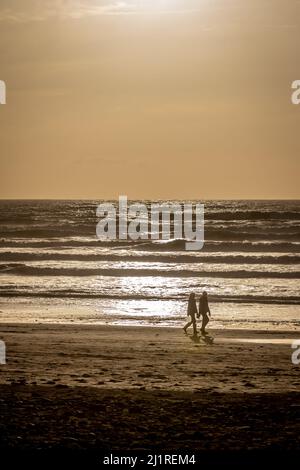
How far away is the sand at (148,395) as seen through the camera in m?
9.69

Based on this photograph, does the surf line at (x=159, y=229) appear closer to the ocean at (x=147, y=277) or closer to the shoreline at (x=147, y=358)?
the ocean at (x=147, y=277)

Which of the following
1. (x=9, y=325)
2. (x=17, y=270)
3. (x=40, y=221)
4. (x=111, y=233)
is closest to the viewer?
(x=9, y=325)

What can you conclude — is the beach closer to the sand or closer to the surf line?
the sand

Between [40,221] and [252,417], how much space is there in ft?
280

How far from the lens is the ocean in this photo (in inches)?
1086

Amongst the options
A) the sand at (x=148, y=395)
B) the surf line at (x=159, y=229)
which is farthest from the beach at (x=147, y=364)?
the surf line at (x=159, y=229)

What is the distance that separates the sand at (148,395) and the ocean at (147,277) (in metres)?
6.38

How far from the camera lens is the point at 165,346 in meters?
19.6

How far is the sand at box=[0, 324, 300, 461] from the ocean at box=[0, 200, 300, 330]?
6.38m

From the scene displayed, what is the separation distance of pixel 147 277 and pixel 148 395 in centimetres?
3069

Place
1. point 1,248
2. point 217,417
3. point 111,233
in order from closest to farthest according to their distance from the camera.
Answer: point 217,417, point 1,248, point 111,233
